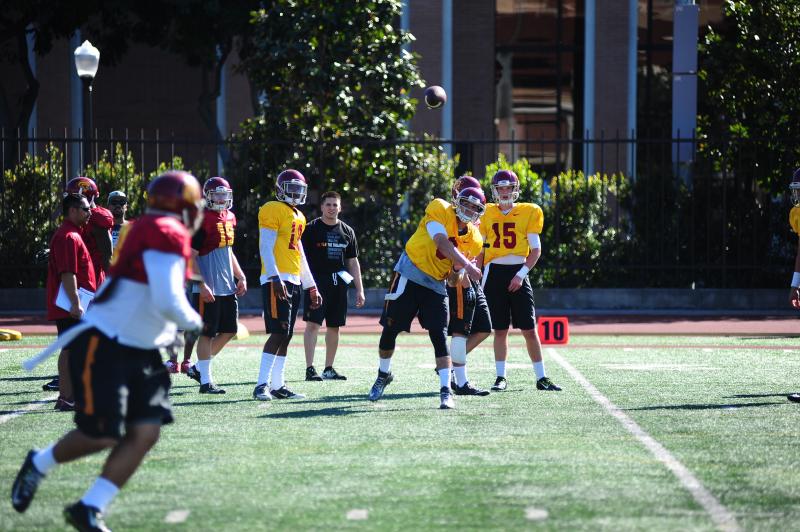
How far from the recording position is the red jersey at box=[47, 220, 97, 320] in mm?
9727

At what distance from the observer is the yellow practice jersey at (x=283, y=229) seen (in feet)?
34.9

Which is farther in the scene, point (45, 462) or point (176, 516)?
point (176, 516)

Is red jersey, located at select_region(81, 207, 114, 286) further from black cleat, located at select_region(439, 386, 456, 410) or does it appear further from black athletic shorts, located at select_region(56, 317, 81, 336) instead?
black cleat, located at select_region(439, 386, 456, 410)

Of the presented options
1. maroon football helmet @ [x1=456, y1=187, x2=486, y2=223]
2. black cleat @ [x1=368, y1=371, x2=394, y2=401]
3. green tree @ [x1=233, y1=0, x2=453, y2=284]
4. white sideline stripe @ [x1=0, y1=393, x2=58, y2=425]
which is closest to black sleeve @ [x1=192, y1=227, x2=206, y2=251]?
white sideline stripe @ [x1=0, y1=393, x2=58, y2=425]

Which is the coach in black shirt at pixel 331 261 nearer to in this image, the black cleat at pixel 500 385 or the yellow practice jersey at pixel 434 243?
the black cleat at pixel 500 385

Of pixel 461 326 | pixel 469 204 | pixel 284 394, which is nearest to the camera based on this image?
pixel 469 204

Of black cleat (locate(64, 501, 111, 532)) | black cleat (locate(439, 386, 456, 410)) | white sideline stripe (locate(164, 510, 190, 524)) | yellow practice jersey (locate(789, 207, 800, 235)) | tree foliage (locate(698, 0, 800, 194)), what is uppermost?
tree foliage (locate(698, 0, 800, 194))

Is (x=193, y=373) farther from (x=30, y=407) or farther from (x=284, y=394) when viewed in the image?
(x=30, y=407)

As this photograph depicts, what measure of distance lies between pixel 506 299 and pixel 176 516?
5730 millimetres

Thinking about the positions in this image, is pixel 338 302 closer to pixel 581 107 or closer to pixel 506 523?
pixel 506 523

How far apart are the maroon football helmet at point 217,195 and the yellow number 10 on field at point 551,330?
5.24 m

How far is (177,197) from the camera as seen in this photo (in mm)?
5883

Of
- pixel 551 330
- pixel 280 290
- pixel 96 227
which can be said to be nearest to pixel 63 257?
pixel 96 227

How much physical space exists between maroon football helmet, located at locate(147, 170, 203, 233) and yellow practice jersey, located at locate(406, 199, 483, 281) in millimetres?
4248
